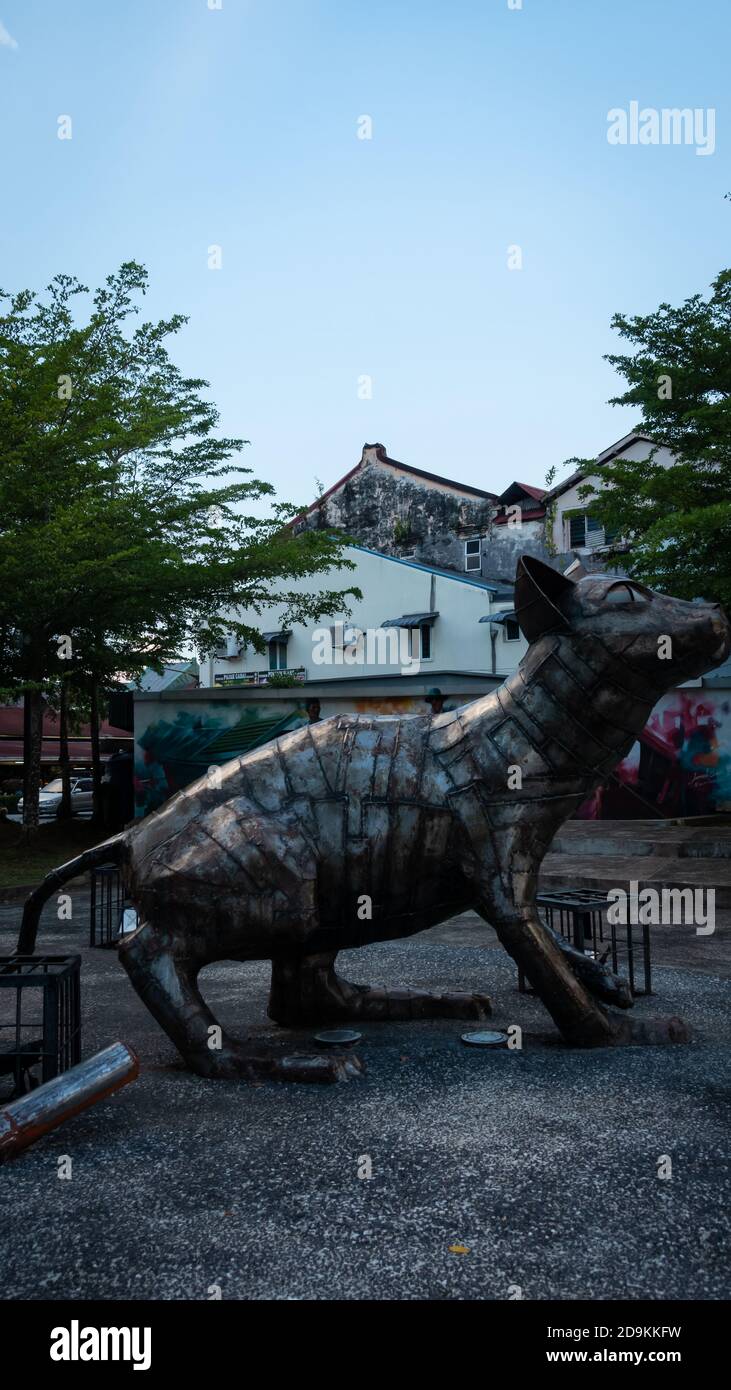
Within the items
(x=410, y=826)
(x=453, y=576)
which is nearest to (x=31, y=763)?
(x=410, y=826)

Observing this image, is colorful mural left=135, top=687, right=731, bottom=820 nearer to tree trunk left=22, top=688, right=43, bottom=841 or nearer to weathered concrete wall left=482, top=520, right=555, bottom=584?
tree trunk left=22, top=688, right=43, bottom=841

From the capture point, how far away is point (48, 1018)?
12.9 ft

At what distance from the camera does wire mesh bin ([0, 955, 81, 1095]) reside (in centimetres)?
391

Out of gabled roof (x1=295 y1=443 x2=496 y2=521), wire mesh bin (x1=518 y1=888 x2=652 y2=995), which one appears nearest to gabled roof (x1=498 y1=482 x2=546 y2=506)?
gabled roof (x1=295 y1=443 x2=496 y2=521)

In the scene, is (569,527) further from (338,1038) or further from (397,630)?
(338,1038)

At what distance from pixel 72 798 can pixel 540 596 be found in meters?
23.3

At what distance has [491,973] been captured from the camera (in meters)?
6.74

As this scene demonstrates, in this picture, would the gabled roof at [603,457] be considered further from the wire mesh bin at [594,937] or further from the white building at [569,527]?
the wire mesh bin at [594,937]

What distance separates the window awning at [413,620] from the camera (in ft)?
79.5

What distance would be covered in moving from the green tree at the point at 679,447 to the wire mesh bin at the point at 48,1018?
984 centimetres

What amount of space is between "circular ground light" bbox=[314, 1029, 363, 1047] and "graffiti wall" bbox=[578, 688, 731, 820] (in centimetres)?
1311

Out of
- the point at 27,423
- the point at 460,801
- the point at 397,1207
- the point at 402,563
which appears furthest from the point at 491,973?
the point at 402,563

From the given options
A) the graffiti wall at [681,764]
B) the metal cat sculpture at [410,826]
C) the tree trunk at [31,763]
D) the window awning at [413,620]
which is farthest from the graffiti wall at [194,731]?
the metal cat sculpture at [410,826]

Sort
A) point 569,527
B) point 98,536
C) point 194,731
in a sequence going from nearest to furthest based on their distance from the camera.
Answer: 1. point 98,536
2. point 194,731
3. point 569,527
